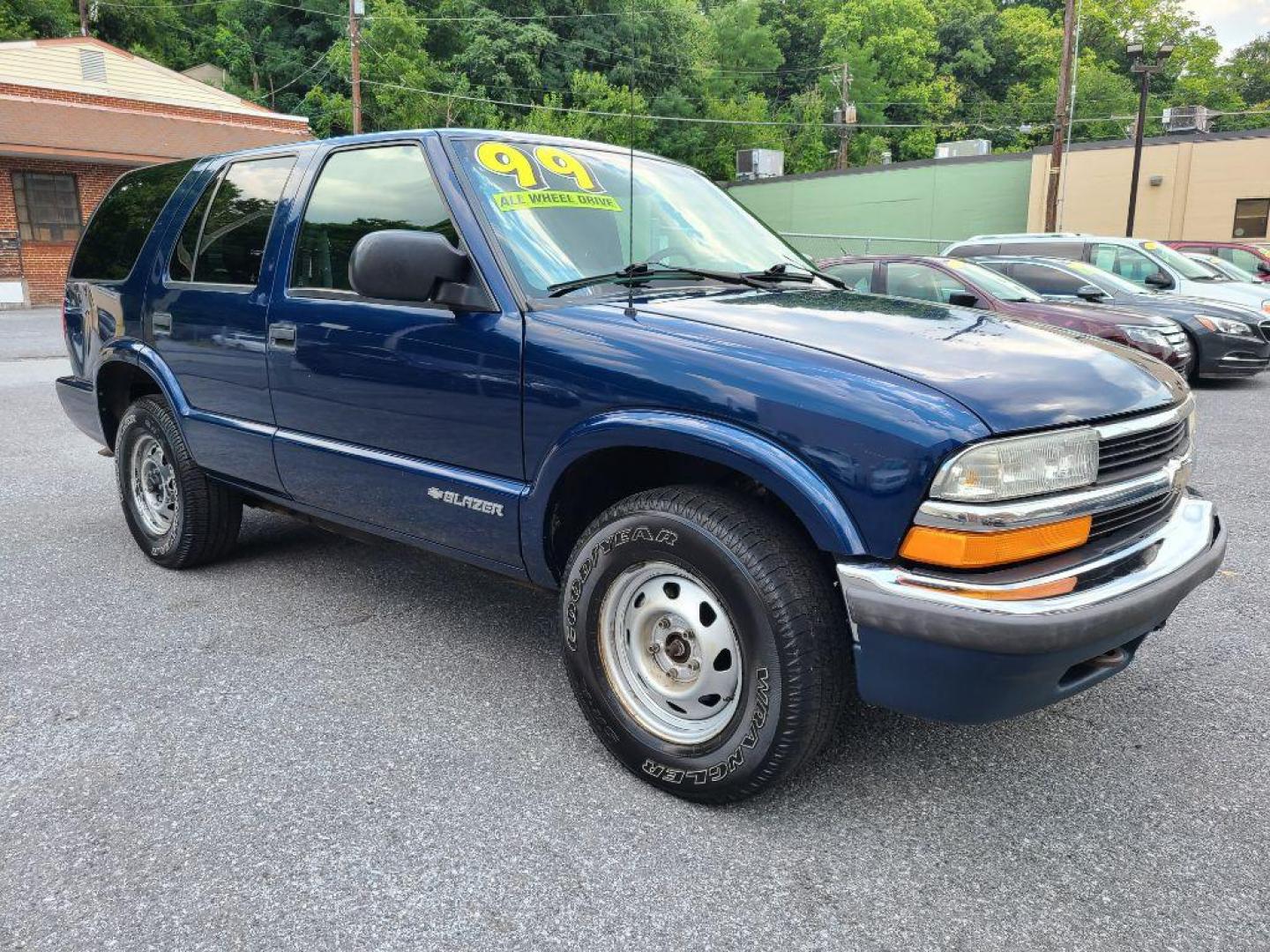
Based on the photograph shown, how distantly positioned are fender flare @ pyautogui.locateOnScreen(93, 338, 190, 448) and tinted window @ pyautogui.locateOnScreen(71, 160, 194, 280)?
35 cm

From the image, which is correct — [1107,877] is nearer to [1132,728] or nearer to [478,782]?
[1132,728]

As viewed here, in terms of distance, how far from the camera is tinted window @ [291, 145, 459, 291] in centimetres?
322

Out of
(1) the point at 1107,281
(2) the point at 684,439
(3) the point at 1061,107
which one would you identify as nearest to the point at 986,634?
(2) the point at 684,439

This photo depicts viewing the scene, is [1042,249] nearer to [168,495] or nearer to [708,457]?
[168,495]

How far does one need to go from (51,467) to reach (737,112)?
54424 mm

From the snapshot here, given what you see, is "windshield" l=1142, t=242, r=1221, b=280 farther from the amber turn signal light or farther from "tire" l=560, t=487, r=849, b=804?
"tire" l=560, t=487, r=849, b=804

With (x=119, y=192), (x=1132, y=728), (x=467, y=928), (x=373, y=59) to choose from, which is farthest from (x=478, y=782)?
(x=373, y=59)

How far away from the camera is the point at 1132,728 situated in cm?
298

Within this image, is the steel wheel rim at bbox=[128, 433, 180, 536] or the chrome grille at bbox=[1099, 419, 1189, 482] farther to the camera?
the steel wheel rim at bbox=[128, 433, 180, 536]

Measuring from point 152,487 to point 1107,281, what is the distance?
10.6 metres

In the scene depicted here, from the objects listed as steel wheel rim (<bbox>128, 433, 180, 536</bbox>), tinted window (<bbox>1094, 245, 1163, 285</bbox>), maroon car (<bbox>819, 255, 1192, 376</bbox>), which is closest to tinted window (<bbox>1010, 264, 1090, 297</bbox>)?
maroon car (<bbox>819, 255, 1192, 376</bbox>)

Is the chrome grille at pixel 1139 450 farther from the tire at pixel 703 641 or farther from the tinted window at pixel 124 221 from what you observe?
the tinted window at pixel 124 221

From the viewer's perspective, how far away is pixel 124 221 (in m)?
4.66

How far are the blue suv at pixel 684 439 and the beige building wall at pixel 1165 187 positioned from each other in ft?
106
